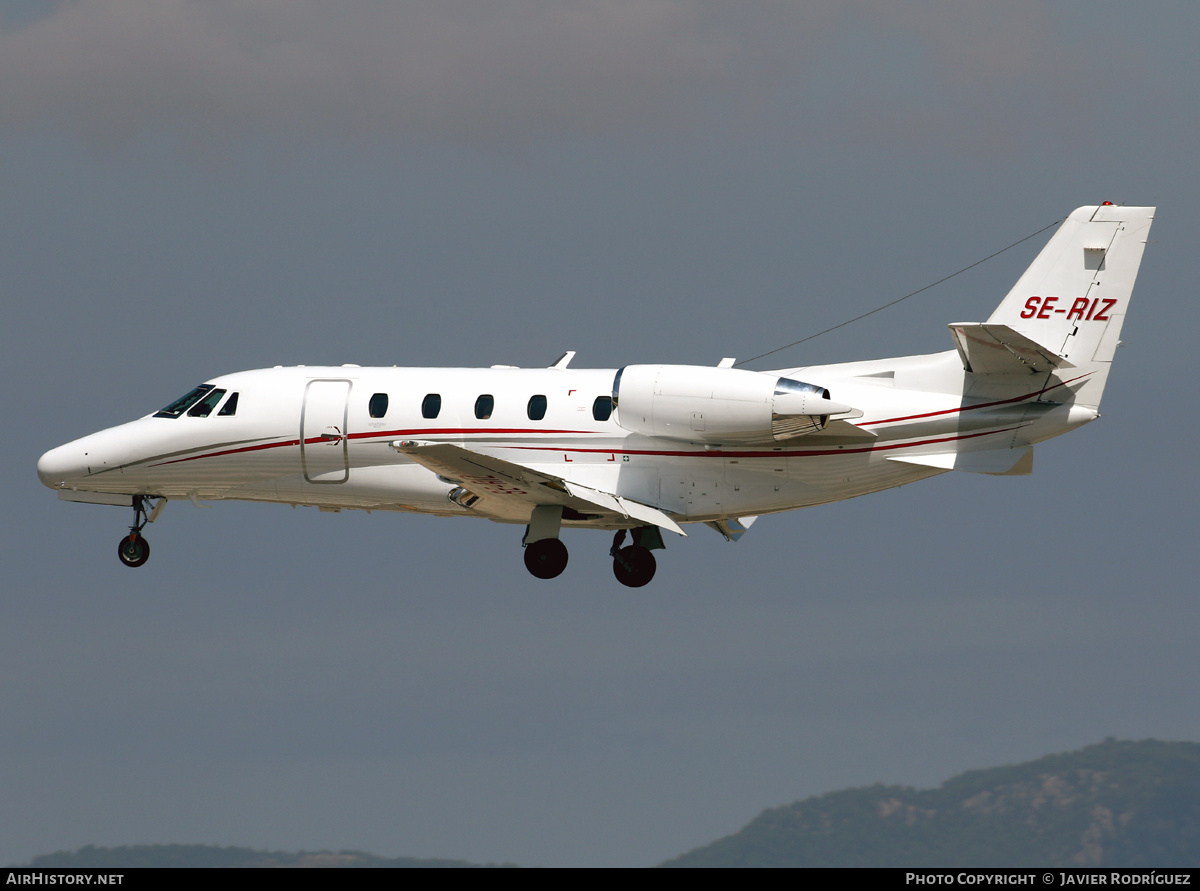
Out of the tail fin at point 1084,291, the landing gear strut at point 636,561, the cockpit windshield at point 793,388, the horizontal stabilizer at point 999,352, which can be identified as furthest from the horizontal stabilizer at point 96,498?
the tail fin at point 1084,291

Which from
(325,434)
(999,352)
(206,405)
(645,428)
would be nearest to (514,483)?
(645,428)

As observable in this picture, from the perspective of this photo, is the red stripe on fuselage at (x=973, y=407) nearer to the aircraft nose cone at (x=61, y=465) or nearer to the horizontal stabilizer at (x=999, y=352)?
the horizontal stabilizer at (x=999, y=352)

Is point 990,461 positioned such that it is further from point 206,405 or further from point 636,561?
point 206,405

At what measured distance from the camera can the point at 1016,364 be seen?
28.0 m

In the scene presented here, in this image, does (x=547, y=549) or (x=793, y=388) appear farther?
(x=547, y=549)

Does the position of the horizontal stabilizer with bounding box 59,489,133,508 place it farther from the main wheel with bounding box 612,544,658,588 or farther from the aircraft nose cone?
the main wheel with bounding box 612,544,658,588

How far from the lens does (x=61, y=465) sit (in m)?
32.1

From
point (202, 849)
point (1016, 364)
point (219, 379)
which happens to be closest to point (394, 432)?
point (219, 379)

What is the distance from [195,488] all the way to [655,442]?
905 cm

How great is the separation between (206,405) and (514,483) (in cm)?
672

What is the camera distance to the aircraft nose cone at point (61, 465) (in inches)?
1260

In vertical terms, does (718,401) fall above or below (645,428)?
above

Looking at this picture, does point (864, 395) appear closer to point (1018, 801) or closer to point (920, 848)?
point (920, 848)

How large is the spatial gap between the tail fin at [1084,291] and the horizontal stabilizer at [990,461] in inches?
54.7
